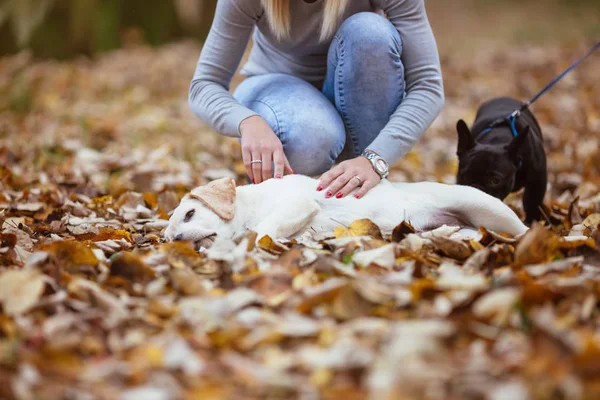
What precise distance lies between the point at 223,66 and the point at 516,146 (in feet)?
4.72

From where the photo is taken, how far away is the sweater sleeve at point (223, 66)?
2.56 metres

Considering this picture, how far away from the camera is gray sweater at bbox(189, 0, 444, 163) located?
Answer: 8.30 ft

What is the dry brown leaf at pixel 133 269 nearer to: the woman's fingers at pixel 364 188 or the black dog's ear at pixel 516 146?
the woman's fingers at pixel 364 188

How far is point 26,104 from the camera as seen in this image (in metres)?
5.48

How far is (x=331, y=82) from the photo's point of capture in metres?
2.85

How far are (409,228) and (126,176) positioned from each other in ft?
6.36

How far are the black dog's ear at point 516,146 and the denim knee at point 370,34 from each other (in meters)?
0.76

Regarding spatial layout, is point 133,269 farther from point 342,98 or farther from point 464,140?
point 464,140

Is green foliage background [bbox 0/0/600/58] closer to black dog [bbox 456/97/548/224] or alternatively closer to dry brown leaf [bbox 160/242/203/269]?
black dog [bbox 456/97/548/224]

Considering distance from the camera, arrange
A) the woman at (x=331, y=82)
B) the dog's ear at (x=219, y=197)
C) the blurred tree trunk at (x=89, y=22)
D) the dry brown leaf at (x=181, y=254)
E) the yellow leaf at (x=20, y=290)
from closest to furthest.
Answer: the yellow leaf at (x=20, y=290), the dry brown leaf at (x=181, y=254), the dog's ear at (x=219, y=197), the woman at (x=331, y=82), the blurred tree trunk at (x=89, y=22)

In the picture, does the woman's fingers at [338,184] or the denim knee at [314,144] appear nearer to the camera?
the woman's fingers at [338,184]

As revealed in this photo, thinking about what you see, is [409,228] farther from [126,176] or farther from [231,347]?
[126,176]

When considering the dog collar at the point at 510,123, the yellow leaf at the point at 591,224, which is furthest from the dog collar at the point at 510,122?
the yellow leaf at the point at 591,224

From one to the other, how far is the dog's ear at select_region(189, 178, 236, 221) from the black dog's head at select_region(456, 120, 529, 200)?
135cm
